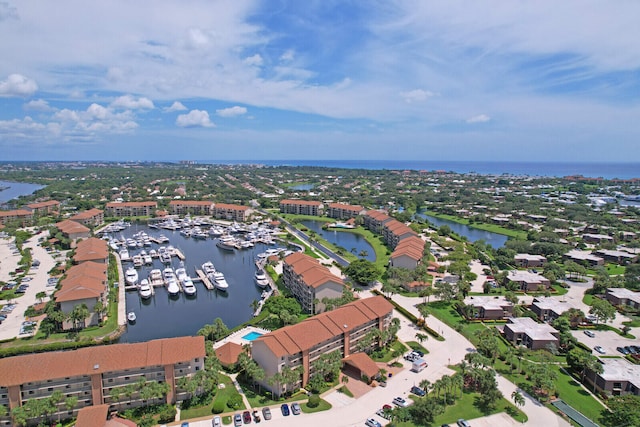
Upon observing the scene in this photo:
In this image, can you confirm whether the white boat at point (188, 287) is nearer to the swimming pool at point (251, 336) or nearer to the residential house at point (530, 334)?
the swimming pool at point (251, 336)

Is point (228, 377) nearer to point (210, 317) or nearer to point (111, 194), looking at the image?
point (210, 317)

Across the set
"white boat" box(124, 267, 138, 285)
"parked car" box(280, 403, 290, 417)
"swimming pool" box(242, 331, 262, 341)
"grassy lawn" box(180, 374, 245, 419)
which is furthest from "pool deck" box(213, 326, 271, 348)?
"white boat" box(124, 267, 138, 285)

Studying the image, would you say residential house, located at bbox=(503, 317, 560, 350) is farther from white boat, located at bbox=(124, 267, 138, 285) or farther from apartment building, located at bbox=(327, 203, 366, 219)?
apartment building, located at bbox=(327, 203, 366, 219)

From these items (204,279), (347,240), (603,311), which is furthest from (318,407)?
Answer: (347,240)

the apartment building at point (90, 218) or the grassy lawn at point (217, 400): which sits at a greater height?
the apartment building at point (90, 218)

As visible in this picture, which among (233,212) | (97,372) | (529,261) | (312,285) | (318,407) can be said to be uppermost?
(312,285)

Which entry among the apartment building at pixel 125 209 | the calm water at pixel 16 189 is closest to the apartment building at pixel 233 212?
the apartment building at pixel 125 209

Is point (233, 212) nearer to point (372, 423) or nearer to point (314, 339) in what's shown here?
point (314, 339)
